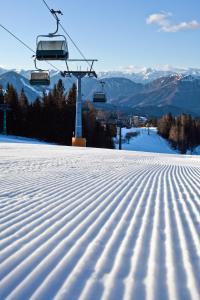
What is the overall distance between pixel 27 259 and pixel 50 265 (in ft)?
0.91

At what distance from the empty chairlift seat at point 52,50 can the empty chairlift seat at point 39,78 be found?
4257 millimetres

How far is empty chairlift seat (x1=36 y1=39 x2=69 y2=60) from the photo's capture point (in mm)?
25375

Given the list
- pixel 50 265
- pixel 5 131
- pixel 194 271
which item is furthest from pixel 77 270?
pixel 5 131

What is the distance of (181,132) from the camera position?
119500mm

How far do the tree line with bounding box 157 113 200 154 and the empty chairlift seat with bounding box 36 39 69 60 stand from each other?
310ft

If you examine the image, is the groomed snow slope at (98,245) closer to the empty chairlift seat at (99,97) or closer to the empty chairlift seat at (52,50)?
the empty chairlift seat at (52,50)

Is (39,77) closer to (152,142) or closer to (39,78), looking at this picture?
(39,78)

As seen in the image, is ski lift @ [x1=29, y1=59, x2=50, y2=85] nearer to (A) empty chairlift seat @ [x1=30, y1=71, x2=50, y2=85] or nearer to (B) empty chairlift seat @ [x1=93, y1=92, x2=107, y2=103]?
(A) empty chairlift seat @ [x1=30, y1=71, x2=50, y2=85]

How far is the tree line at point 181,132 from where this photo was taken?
392 feet

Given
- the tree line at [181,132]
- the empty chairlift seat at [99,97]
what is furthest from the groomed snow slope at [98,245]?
the tree line at [181,132]

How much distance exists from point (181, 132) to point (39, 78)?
92018 mm

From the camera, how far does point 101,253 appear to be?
4230 millimetres

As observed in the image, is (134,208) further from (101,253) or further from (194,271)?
(194,271)

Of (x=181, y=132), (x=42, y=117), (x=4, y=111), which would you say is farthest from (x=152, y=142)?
(x=4, y=111)
